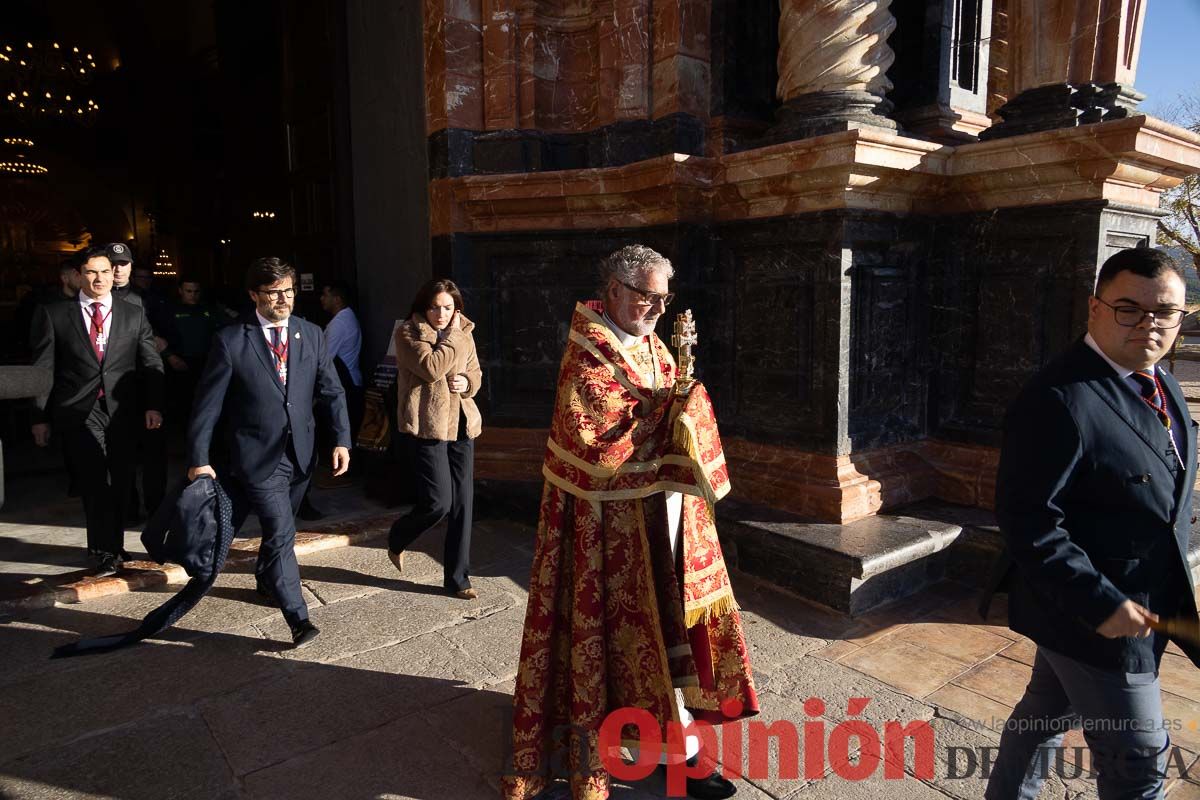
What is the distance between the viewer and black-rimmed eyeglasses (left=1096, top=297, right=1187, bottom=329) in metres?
1.88

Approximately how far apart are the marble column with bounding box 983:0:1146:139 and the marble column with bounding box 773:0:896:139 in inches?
30.7

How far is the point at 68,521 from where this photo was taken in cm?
552

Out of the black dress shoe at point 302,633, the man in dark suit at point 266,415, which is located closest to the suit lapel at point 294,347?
the man in dark suit at point 266,415

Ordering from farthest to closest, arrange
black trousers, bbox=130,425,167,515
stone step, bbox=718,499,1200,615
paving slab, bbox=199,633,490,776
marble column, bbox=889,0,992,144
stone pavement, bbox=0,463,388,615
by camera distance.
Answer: marble column, bbox=889,0,992,144 → black trousers, bbox=130,425,167,515 → stone pavement, bbox=0,463,388,615 → stone step, bbox=718,499,1200,615 → paving slab, bbox=199,633,490,776

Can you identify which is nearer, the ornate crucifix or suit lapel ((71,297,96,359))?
the ornate crucifix

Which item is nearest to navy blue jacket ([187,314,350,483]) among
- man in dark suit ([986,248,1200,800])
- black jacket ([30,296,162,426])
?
black jacket ([30,296,162,426])

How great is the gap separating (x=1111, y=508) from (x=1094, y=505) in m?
0.04

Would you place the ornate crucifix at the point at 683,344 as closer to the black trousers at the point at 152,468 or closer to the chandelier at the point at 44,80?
the black trousers at the point at 152,468

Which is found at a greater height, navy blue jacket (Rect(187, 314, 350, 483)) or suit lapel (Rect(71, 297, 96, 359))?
suit lapel (Rect(71, 297, 96, 359))

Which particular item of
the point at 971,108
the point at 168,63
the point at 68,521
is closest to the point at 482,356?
the point at 68,521

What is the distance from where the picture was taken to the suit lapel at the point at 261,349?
139 inches

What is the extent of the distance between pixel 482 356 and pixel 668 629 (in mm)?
3402

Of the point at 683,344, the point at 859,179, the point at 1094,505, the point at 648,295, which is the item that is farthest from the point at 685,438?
the point at 859,179

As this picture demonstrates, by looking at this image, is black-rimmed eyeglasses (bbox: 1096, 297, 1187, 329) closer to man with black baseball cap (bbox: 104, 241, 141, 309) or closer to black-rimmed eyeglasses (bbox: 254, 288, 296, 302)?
black-rimmed eyeglasses (bbox: 254, 288, 296, 302)
